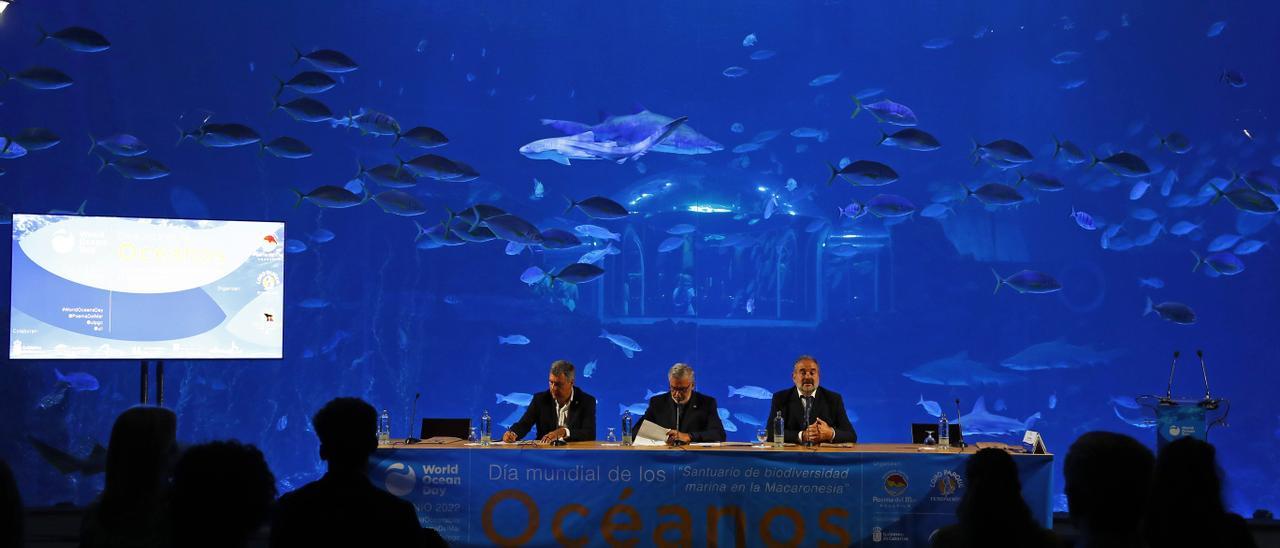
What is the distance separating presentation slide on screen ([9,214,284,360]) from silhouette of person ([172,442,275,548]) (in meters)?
4.72

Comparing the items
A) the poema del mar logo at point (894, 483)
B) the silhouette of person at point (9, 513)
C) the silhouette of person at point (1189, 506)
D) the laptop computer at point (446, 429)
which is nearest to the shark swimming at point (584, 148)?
the laptop computer at point (446, 429)

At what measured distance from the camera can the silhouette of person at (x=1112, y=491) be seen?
80.5 inches

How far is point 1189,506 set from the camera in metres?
2.15

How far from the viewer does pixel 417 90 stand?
10.9 metres

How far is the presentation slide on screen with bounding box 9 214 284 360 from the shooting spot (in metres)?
5.92

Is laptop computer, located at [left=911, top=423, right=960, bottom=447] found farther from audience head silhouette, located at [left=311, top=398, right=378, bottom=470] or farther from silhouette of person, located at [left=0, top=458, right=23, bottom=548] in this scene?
silhouette of person, located at [left=0, top=458, right=23, bottom=548]

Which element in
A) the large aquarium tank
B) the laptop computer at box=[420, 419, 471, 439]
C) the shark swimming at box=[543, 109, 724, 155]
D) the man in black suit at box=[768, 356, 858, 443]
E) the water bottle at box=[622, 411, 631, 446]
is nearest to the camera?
the water bottle at box=[622, 411, 631, 446]

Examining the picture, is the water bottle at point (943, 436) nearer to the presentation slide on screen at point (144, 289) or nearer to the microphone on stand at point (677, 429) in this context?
the microphone on stand at point (677, 429)

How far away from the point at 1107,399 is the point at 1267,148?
3239 mm

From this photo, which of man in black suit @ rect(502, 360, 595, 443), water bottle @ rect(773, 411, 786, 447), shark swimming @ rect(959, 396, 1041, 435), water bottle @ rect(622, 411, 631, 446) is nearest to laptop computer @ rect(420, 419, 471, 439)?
man in black suit @ rect(502, 360, 595, 443)

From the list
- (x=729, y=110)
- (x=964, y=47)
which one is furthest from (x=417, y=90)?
(x=964, y=47)

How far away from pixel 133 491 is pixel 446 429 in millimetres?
3405

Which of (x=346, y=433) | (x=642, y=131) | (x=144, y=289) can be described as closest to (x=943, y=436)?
(x=346, y=433)

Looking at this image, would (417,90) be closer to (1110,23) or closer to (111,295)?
(111,295)
